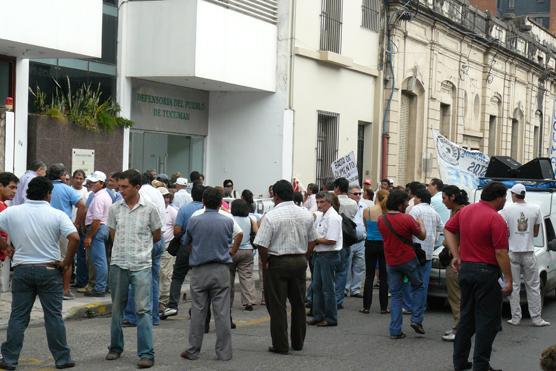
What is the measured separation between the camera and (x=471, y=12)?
34.7 m

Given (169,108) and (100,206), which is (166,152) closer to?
(169,108)

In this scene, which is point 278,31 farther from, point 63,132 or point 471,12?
point 471,12

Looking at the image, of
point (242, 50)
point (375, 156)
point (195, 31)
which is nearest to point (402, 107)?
point (375, 156)

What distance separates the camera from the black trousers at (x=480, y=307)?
9172mm

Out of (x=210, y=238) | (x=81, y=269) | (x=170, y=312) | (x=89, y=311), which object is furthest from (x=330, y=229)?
(x=81, y=269)

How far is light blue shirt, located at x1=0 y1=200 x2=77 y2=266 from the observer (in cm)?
899

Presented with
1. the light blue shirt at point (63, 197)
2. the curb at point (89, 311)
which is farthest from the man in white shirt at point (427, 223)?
the light blue shirt at point (63, 197)

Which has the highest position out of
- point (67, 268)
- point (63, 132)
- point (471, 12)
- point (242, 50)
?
point (471, 12)

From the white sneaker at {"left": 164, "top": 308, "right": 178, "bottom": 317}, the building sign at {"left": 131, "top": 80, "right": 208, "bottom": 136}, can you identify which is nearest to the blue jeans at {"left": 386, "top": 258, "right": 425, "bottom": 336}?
the white sneaker at {"left": 164, "top": 308, "right": 178, "bottom": 317}

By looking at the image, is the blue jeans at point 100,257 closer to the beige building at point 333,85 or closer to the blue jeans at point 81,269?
the blue jeans at point 81,269

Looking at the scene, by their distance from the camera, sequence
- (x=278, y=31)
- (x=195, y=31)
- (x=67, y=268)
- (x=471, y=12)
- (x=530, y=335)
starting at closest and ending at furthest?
(x=67, y=268) < (x=530, y=335) < (x=195, y=31) < (x=278, y=31) < (x=471, y=12)

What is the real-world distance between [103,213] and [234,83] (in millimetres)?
8660

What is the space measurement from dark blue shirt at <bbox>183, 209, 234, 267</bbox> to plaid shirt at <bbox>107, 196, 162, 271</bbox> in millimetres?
450

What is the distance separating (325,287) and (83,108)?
8.76 metres
